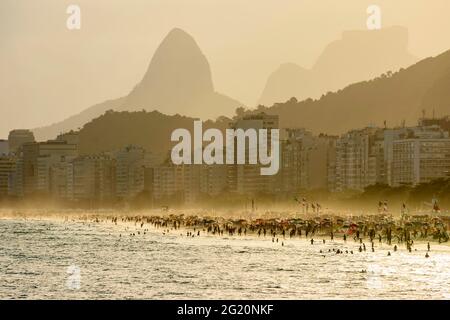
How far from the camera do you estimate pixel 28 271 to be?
381ft

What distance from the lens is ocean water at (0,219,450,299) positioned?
8775 cm

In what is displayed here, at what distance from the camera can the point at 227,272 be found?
10731 centimetres

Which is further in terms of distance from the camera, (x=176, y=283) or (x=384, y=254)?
(x=384, y=254)

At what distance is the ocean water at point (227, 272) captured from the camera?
3455 inches
